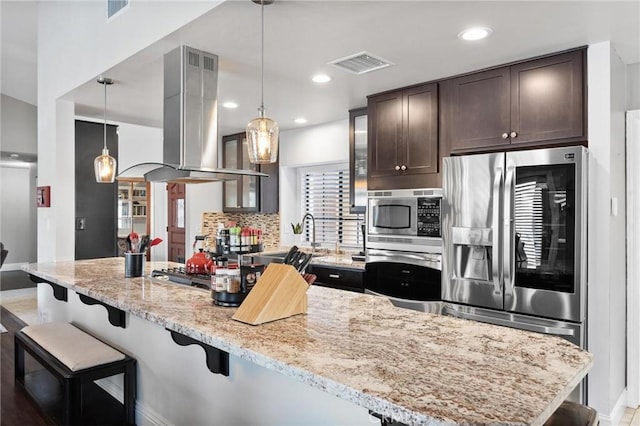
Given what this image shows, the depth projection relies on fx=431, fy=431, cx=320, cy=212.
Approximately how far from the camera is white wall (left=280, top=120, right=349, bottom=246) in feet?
15.9

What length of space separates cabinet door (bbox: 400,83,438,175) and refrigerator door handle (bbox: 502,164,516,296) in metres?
0.71

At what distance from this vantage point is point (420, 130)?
353cm

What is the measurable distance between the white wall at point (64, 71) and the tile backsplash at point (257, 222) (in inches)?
63.8

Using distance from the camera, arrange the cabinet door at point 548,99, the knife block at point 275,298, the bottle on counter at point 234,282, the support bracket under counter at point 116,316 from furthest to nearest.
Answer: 1. the cabinet door at point 548,99
2. the support bracket under counter at point 116,316
3. the bottle on counter at point 234,282
4. the knife block at point 275,298

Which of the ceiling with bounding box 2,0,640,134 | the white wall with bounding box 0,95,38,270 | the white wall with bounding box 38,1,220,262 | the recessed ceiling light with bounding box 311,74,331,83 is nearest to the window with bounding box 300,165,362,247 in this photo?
the ceiling with bounding box 2,0,640,134

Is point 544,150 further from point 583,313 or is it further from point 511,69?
point 583,313

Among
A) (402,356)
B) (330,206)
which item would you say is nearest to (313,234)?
(330,206)

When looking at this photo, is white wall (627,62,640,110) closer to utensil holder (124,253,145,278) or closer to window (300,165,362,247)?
window (300,165,362,247)

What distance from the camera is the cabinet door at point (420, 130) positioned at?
3.44 metres

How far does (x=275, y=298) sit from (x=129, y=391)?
4.80ft

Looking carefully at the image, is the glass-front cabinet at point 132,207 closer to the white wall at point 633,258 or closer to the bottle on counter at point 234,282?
the bottle on counter at point 234,282

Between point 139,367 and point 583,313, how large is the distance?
2.72 m

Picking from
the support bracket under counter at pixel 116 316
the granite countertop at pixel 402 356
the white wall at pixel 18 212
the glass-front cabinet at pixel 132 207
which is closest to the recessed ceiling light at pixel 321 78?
the granite countertop at pixel 402 356

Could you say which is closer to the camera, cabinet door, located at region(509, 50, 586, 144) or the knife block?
the knife block
